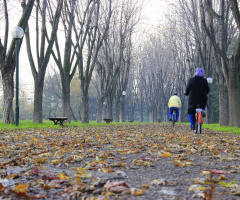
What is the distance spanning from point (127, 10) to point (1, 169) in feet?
62.1

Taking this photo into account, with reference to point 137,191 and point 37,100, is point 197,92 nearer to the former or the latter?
point 137,191

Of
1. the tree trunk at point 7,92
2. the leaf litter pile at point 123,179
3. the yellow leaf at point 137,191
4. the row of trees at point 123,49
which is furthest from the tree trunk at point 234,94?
the yellow leaf at point 137,191

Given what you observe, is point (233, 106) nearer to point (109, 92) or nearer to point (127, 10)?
point (127, 10)

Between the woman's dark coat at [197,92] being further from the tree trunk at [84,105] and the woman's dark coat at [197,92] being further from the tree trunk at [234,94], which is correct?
the tree trunk at [84,105]

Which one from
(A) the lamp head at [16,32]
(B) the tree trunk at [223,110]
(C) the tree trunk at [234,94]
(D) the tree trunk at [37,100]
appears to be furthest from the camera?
(B) the tree trunk at [223,110]

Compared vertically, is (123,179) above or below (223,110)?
below

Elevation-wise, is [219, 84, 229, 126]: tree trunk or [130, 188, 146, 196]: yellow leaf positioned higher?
[219, 84, 229, 126]: tree trunk

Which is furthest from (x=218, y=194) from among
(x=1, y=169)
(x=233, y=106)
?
(x=233, y=106)

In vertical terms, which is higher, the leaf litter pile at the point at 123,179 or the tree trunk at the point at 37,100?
the tree trunk at the point at 37,100

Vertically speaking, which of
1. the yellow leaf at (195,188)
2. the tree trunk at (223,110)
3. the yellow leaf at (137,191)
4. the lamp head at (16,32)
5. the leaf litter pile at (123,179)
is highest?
the lamp head at (16,32)

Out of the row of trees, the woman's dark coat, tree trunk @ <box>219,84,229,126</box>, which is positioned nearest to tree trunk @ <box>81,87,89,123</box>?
the row of trees

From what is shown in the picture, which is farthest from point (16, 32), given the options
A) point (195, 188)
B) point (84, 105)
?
point (195, 188)

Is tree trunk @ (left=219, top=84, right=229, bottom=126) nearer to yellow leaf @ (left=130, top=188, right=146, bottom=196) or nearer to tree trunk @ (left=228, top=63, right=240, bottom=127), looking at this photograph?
tree trunk @ (left=228, top=63, right=240, bottom=127)

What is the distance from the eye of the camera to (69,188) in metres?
2.49
